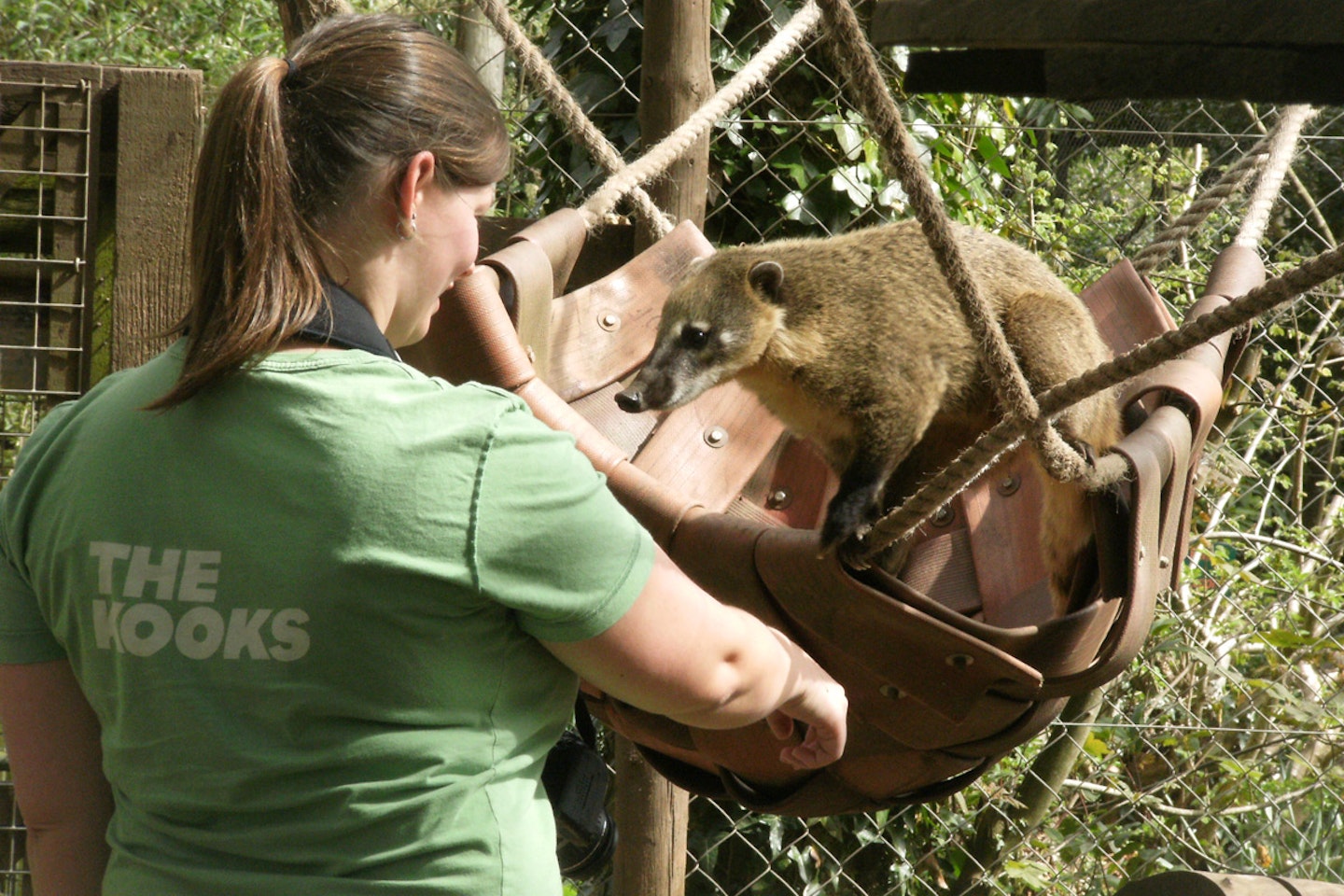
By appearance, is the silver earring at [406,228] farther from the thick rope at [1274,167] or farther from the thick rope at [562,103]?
the thick rope at [1274,167]

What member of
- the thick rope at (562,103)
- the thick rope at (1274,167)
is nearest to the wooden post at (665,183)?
the thick rope at (562,103)

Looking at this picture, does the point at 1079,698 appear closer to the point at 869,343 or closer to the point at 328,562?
the point at 869,343

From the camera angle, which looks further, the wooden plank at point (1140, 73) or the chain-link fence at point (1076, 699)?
the chain-link fence at point (1076, 699)

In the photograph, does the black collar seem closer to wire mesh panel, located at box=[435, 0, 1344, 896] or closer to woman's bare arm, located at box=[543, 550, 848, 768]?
woman's bare arm, located at box=[543, 550, 848, 768]

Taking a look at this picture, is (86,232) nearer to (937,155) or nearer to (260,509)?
(260,509)

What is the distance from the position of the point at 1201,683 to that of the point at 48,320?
3.87 m

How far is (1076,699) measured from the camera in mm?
3953

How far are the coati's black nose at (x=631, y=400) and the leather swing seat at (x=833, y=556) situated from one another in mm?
117

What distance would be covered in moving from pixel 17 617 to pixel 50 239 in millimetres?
1220

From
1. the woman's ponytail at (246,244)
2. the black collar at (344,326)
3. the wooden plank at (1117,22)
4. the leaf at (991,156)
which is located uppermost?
the wooden plank at (1117,22)

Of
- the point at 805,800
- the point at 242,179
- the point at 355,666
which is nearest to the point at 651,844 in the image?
the point at 805,800

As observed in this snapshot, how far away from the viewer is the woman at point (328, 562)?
114cm

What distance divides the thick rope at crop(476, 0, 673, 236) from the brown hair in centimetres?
133

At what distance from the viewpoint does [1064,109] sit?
16.1ft
